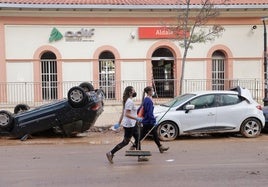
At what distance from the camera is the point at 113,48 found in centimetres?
2120

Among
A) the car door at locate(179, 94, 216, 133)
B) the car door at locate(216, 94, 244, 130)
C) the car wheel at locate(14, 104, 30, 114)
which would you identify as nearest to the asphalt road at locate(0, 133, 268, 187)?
the car door at locate(179, 94, 216, 133)

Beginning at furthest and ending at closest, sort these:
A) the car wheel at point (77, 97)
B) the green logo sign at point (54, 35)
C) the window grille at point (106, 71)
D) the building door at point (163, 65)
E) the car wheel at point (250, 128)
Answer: the building door at point (163, 65)
the window grille at point (106, 71)
the green logo sign at point (54, 35)
the car wheel at point (250, 128)
the car wheel at point (77, 97)

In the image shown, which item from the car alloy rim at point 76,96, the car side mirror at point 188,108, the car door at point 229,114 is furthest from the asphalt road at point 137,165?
the car alloy rim at point 76,96

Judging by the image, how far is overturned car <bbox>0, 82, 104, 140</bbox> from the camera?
1178cm

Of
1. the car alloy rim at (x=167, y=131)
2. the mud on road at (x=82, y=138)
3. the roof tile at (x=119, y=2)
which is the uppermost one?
the roof tile at (x=119, y=2)

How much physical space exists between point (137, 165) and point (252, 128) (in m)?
5.41

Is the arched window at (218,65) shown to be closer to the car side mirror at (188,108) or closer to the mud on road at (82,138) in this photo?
the mud on road at (82,138)

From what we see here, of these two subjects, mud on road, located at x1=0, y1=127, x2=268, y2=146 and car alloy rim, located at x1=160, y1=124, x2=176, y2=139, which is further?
mud on road, located at x1=0, y1=127, x2=268, y2=146

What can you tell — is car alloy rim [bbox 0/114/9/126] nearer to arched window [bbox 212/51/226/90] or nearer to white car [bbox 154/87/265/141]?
white car [bbox 154/87/265/141]

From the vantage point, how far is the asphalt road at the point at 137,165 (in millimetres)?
6891

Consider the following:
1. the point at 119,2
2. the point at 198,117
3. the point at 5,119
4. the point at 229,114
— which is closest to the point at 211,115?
the point at 198,117

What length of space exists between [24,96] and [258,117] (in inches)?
470

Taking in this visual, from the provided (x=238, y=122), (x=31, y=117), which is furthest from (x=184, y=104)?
(x=31, y=117)

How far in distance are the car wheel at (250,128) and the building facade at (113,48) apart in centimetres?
836
